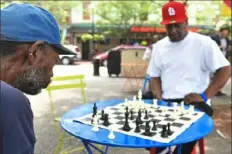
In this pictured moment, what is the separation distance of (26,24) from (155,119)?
6.64 ft

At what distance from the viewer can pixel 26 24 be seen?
1054 millimetres

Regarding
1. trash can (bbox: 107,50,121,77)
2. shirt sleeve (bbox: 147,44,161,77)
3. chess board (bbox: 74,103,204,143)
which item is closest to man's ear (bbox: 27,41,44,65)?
chess board (bbox: 74,103,204,143)

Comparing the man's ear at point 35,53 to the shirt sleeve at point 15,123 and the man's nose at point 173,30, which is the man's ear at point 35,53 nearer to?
the shirt sleeve at point 15,123

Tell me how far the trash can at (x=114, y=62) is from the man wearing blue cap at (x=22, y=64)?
1216 centimetres

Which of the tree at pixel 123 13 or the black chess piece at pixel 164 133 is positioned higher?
the tree at pixel 123 13

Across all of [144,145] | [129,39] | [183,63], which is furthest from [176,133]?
[129,39]

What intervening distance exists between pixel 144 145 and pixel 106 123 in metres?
0.55

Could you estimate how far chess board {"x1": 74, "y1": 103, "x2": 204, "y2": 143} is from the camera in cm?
242

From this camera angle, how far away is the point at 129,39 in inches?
1120

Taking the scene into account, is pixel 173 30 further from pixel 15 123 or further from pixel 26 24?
pixel 15 123

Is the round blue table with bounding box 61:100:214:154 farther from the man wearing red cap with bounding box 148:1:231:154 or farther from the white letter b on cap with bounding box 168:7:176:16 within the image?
the white letter b on cap with bounding box 168:7:176:16

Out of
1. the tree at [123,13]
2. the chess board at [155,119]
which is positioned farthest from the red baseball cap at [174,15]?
the tree at [123,13]

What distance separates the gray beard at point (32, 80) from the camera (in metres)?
1.11

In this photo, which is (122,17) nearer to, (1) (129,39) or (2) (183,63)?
(1) (129,39)
